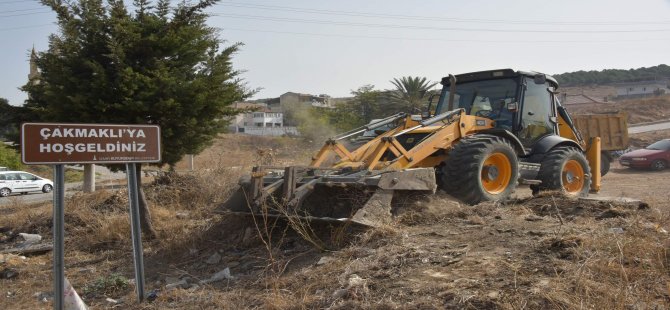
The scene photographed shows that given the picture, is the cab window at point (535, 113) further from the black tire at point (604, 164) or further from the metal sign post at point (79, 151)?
the black tire at point (604, 164)

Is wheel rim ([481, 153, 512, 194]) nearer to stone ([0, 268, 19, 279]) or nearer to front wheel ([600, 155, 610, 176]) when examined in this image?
stone ([0, 268, 19, 279])

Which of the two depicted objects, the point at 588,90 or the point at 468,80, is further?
the point at 588,90

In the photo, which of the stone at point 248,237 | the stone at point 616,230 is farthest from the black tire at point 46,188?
the stone at point 616,230

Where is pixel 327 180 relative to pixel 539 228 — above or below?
above

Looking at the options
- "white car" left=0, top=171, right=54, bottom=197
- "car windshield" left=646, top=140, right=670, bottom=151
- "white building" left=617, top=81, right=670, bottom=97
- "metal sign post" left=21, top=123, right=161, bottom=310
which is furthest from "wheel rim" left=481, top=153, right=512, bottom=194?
"white building" left=617, top=81, right=670, bottom=97

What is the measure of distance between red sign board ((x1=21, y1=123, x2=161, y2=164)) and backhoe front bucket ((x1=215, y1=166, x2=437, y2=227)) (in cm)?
154

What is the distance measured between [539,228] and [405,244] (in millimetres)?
1531

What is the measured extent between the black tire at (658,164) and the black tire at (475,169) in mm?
15981

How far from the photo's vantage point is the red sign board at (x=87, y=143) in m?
5.18

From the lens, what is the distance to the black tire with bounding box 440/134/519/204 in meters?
7.94

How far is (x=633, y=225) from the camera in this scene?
6059 mm

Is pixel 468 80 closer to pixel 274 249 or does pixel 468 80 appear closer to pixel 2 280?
pixel 274 249

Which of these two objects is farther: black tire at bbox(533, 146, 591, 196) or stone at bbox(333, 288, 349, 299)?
black tire at bbox(533, 146, 591, 196)

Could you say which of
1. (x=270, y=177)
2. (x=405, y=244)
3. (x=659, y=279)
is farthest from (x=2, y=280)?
(x=659, y=279)
